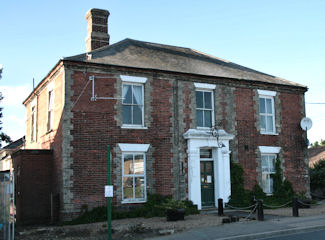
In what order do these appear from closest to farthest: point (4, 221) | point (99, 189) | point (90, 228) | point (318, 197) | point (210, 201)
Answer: point (4, 221)
point (90, 228)
point (99, 189)
point (210, 201)
point (318, 197)

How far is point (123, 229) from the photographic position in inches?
501

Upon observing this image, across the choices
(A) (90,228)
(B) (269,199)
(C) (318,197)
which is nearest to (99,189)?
(A) (90,228)

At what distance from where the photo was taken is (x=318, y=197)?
73.7ft

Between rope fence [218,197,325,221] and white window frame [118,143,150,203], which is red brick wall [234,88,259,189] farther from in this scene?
white window frame [118,143,150,203]

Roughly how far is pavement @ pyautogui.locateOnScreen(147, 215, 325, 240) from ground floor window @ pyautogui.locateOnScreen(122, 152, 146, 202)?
4221mm

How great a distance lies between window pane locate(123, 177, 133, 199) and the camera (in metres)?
15.9

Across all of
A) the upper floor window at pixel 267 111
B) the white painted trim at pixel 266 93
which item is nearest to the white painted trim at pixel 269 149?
the upper floor window at pixel 267 111

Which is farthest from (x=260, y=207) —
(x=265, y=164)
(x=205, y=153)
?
(x=265, y=164)

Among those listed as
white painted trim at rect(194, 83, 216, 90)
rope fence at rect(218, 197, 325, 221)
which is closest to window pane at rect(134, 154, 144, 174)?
rope fence at rect(218, 197, 325, 221)

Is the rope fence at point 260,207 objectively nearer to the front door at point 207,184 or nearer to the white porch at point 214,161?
the front door at point 207,184

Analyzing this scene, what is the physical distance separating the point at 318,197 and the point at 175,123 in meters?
11.0

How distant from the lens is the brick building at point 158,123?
50.4 feet

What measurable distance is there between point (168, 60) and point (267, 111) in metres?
5.78

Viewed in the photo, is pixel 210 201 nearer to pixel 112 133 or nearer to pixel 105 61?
pixel 112 133
